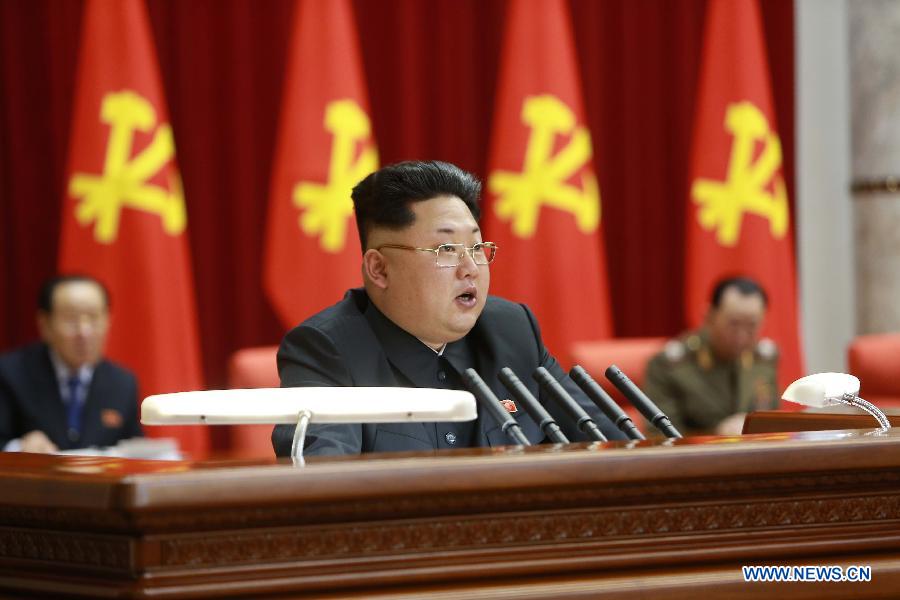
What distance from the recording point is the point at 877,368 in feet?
16.3

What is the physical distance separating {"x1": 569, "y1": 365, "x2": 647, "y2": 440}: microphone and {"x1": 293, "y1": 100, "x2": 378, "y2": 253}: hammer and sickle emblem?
3049 millimetres

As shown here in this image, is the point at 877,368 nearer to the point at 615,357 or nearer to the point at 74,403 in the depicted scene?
the point at 615,357

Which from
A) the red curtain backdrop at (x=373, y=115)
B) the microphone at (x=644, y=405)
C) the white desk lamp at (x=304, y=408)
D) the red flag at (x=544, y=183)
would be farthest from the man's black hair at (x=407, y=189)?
the red curtain backdrop at (x=373, y=115)

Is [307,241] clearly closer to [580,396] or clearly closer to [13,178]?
[13,178]

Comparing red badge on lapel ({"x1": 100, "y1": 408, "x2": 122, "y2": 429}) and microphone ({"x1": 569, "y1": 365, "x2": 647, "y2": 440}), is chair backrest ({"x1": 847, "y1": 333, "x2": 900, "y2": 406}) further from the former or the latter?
microphone ({"x1": 569, "y1": 365, "x2": 647, "y2": 440})

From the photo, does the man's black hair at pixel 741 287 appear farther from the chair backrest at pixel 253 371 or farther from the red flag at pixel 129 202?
the red flag at pixel 129 202

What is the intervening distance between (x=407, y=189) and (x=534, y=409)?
0.64 meters

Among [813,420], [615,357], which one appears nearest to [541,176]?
[615,357]

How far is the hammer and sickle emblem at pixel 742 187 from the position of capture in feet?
17.4

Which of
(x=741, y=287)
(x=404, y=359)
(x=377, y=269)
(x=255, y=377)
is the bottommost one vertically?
(x=255, y=377)

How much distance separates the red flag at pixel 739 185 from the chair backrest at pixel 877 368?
32 centimetres

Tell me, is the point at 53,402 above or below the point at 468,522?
below

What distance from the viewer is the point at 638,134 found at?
18.9 ft

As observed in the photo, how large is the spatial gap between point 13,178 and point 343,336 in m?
3.19
